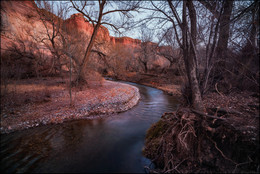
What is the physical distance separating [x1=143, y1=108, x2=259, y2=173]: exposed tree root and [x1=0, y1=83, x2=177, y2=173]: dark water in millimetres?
1213

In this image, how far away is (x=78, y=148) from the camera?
5203mm

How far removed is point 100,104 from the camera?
928 cm

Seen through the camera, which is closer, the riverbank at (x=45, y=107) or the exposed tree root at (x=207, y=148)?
the exposed tree root at (x=207, y=148)

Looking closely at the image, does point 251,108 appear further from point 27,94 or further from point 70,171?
point 27,94

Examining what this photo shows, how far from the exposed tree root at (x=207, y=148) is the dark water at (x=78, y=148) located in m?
1.21

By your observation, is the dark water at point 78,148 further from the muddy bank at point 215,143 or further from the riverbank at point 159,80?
the riverbank at point 159,80

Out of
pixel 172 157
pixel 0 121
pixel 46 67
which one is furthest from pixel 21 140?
pixel 46 67

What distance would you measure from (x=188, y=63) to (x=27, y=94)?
37.8ft

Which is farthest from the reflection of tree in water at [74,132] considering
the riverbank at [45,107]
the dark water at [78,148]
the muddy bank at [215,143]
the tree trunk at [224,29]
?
the tree trunk at [224,29]

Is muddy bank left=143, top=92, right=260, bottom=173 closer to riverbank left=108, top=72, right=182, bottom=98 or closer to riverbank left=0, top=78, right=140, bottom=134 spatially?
riverbank left=0, top=78, right=140, bottom=134

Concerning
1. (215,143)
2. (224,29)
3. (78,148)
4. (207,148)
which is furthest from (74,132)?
(224,29)

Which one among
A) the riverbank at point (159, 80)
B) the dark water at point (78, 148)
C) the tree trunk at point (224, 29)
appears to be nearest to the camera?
the tree trunk at point (224, 29)

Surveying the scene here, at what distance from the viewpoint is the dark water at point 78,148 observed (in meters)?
4.24

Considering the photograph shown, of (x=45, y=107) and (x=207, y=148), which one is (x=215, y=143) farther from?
(x=45, y=107)
